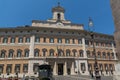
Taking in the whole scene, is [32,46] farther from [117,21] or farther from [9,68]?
[117,21]

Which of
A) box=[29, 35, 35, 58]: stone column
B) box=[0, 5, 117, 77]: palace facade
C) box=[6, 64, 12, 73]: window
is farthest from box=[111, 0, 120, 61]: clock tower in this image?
box=[6, 64, 12, 73]: window

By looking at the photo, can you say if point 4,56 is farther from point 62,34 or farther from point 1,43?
point 62,34

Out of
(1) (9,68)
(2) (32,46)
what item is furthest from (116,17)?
(1) (9,68)

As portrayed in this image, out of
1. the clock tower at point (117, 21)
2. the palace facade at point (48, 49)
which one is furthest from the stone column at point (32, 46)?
the clock tower at point (117, 21)

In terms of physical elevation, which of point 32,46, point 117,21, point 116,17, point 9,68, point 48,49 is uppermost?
point 32,46

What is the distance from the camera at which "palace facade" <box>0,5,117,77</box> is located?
31.6 meters

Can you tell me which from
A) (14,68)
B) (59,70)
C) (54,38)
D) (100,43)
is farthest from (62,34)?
(14,68)

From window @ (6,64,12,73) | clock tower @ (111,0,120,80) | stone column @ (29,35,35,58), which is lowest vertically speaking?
window @ (6,64,12,73)

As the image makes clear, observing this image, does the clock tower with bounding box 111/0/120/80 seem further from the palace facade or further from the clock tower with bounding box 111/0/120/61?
the palace facade

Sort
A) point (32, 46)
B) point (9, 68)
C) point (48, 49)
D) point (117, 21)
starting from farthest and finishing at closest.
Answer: point (48, 49), point (32, 46), point (9, 68), point (117, 21)

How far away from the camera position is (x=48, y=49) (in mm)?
33219

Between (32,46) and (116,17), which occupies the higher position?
(32,46)

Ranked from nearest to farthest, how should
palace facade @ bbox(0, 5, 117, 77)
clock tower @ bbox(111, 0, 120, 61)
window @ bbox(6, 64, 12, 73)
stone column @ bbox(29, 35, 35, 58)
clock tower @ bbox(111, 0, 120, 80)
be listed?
clock tower @ bbox(111, 0, 120, 80) < clock tower @ bbox(111, 0, 120, 61) < window @ bbox(6, 64, 12, 73) < palace facade @ bbox(0, 5, 117, 77) < stone column @ bbox(29, 35, 35, 58)

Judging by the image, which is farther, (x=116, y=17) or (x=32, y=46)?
(x=32, y=46)
